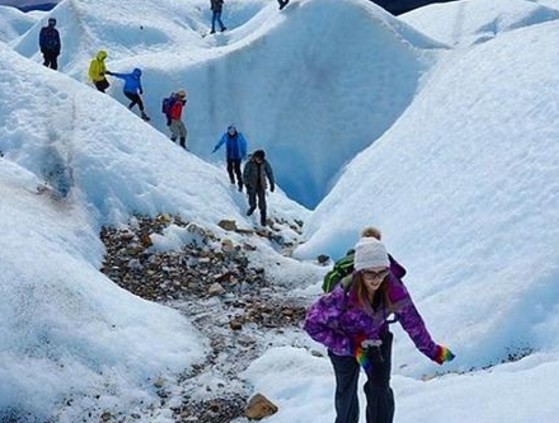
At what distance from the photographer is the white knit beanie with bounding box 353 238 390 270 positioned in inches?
233

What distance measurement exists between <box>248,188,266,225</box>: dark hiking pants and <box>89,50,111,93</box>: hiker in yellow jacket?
26.4 ft

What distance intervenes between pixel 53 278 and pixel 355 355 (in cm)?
730

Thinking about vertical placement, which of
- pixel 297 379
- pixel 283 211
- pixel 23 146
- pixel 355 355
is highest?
pixel 355 355

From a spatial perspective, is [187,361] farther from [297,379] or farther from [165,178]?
[165,178]

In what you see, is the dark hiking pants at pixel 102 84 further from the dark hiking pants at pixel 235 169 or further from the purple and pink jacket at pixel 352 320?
the purple and pink jacket at pixel 352 320

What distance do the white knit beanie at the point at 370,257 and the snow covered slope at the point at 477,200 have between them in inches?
201

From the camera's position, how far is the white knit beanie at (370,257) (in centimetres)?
591

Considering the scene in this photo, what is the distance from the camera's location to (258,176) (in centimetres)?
1922

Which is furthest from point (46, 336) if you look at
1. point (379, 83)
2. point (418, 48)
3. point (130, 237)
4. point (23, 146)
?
point (418, 48)

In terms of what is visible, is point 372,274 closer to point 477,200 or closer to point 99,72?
point 477,200

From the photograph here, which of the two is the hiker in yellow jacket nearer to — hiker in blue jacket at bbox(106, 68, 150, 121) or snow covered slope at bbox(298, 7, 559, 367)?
hiker in blue jacket at bbox(106, 68, 150, 121)

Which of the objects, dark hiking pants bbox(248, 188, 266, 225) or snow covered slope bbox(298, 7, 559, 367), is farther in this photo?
dark hiking pants bbox(248, 188, 266, 225)

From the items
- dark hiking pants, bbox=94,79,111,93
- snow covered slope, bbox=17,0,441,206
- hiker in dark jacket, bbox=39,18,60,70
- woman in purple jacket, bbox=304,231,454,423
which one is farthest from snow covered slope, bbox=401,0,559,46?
woman in purple jacket, bbox=304,231,454,423

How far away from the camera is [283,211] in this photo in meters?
22.1
